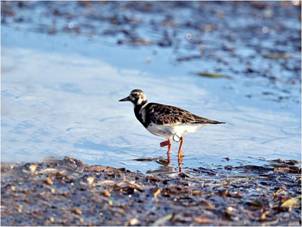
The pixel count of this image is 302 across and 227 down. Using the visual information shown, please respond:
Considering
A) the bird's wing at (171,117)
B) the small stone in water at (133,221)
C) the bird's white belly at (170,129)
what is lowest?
the small stone in water at (133,221)

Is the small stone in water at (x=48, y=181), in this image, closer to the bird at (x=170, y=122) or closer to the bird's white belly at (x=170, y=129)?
the bird at (x=170, y=122)

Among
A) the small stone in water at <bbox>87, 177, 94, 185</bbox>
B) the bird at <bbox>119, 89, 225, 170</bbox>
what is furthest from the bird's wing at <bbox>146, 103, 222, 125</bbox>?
the small stone in water at <bbox>87, 177, 94, 185</bbox>

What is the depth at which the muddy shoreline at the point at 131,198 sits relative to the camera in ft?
18.3

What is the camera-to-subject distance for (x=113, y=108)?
921 centimetres

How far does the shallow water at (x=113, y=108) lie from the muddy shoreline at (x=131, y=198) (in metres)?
0.54

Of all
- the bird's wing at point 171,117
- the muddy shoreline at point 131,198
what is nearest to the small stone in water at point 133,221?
the muddy shoreline at point 131,198

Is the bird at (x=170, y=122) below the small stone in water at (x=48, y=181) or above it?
above

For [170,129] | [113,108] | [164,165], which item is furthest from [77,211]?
[113,108]

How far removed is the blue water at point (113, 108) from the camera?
762 cm

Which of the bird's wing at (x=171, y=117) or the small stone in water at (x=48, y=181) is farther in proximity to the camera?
the bird's wing at (x=171, y=117)

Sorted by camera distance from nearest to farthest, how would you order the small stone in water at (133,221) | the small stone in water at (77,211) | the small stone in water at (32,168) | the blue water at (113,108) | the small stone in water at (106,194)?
the small stone in water at (133,221) < the small stone in water at (77,211) < the small stone in water at (106,194) < the small stone in water at (32,168) < the blue water at (113,108)

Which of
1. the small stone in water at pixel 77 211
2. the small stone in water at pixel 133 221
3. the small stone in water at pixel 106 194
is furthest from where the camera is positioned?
the small stone in water at pixel 106 194

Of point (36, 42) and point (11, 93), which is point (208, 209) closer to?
point (11, 93)

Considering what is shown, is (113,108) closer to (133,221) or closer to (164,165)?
(164,165)
